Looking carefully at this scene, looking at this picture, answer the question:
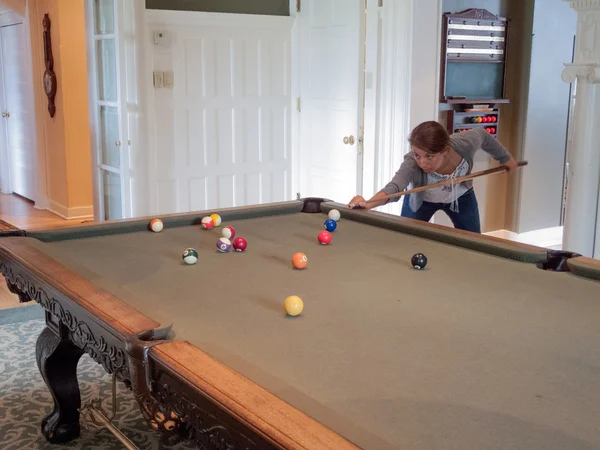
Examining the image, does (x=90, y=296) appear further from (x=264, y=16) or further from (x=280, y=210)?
(x=264, y=16)

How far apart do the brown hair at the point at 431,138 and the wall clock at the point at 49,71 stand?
4451mm

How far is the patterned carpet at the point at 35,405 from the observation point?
2508 mm

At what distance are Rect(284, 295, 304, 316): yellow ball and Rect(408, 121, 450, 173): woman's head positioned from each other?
1743mm

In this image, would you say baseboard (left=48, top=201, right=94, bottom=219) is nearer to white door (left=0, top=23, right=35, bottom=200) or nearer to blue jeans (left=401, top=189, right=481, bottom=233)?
white door (left=0, top=23, right=35, bottom=200)

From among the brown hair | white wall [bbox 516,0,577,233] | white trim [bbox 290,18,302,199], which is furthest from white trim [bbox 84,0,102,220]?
white wall [bbox 516,0,577,233]

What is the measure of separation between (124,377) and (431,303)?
81 cm

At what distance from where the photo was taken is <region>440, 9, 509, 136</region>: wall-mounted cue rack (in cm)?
479

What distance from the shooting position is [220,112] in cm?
495

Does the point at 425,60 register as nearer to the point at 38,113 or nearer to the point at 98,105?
the point at 98,105

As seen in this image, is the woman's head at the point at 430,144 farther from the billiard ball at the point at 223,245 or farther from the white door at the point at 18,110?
the white door at the point at 18,110

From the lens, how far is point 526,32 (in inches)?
205

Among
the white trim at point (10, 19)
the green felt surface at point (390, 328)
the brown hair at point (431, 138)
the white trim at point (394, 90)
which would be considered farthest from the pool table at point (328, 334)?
the white trim at point (10, 19)

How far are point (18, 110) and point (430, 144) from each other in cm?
599

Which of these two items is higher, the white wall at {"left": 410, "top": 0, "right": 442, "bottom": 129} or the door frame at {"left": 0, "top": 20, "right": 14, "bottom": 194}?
the white wall at {"left": 410, "top": 0, "right": 442, "bottom": 129}
